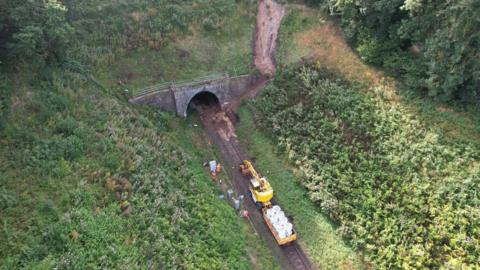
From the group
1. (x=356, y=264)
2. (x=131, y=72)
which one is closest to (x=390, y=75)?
(x=356, y=264)

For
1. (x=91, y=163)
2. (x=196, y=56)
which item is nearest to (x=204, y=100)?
(x=196, y=56)

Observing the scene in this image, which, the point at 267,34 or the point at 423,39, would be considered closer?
the point at 423,39

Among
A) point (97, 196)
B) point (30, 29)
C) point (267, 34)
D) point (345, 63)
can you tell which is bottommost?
point (97, 196)

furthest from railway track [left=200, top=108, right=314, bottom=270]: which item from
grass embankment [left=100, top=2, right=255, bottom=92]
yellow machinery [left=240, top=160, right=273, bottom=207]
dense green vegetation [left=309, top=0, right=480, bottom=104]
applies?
dense green vegetation [left=309, top=0, right=480, bottom=104]

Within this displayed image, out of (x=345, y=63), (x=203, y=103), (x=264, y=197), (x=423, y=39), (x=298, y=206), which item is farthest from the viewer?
(x=203, y=103)

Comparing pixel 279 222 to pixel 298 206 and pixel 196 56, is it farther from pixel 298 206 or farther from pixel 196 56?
pixel 196 56

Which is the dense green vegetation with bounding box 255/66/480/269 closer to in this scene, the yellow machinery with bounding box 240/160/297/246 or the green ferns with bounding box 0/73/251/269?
the yellow machinery with bounding box 240/160/297/246

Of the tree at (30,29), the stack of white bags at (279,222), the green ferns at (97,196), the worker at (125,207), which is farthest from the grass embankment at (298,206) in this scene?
the tree at (30,29)

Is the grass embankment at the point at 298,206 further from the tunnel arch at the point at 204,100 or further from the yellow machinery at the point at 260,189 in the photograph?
the tunnel arch at the point at 204,100
